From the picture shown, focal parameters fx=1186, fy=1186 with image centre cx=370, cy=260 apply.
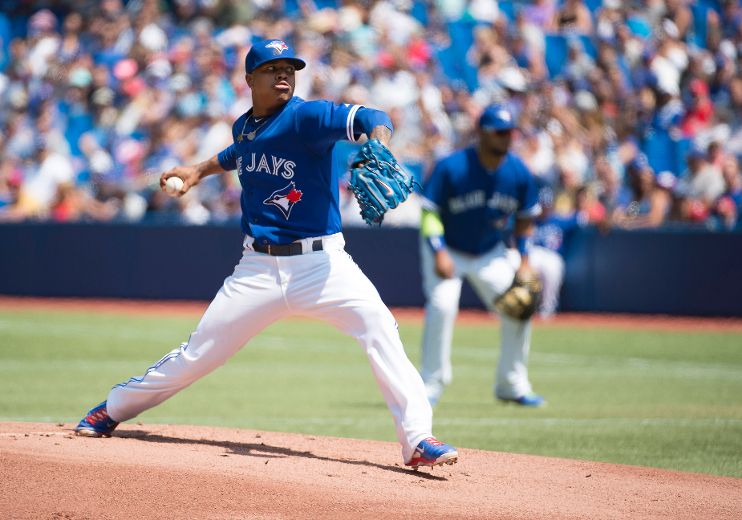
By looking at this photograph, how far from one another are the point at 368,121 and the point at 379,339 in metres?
1.10

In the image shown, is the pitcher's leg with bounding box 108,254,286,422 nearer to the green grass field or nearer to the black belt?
the black belt

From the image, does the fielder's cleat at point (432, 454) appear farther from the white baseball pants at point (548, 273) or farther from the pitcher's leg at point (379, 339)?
the white baseball pants at point (548, 273)

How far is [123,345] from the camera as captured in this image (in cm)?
1397

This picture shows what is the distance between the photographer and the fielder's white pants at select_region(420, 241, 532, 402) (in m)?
9.63

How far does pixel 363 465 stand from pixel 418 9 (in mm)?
17164

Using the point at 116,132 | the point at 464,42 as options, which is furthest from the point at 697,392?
the point at 116,132

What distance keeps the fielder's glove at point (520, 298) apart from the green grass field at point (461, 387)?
0.81m

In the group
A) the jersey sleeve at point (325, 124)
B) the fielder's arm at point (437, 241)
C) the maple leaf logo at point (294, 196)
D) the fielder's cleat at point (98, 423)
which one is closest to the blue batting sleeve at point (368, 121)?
the jersey sleeve at point (325, 124)

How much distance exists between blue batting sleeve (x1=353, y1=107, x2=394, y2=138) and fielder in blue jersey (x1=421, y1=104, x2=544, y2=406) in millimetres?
3835

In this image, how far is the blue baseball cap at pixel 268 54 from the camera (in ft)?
19.8

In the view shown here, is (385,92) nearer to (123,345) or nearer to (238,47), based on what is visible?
(238,47)

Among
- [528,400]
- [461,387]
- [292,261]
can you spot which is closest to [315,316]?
[292,261]

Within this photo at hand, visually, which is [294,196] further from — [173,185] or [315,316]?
[173,185]

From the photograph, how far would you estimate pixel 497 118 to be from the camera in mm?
9594
